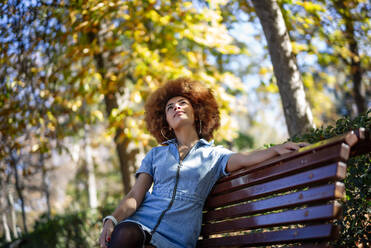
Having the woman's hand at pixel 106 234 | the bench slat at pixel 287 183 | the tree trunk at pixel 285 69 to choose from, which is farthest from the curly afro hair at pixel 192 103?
the tree trunk at pixel 285 69

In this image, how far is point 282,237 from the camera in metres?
1.94

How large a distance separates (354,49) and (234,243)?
6966 mm

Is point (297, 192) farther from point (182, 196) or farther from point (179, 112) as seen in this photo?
point (179, 112)

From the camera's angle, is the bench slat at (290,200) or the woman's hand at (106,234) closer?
the bench slat at (290,200)

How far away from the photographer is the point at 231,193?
2359 millimetres

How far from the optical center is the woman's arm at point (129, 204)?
7.93ft

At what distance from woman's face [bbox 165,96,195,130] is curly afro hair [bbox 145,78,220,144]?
8 cm

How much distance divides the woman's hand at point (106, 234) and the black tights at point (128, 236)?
0.18 ft

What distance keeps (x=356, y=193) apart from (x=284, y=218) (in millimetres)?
673

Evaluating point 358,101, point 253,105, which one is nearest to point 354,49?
point 358,101

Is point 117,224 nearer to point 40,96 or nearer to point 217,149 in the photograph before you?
point 217,149

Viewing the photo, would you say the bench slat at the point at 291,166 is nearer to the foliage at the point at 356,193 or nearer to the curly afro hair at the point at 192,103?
the foliage at the point at 356,193

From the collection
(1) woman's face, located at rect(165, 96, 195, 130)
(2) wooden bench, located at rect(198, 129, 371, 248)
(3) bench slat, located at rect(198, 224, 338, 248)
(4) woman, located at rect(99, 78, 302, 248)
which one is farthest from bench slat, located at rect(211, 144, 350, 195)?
(1) woman's face, located at rect(165, 96, 195, 130)

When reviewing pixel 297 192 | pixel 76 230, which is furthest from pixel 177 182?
pixel 76 230
